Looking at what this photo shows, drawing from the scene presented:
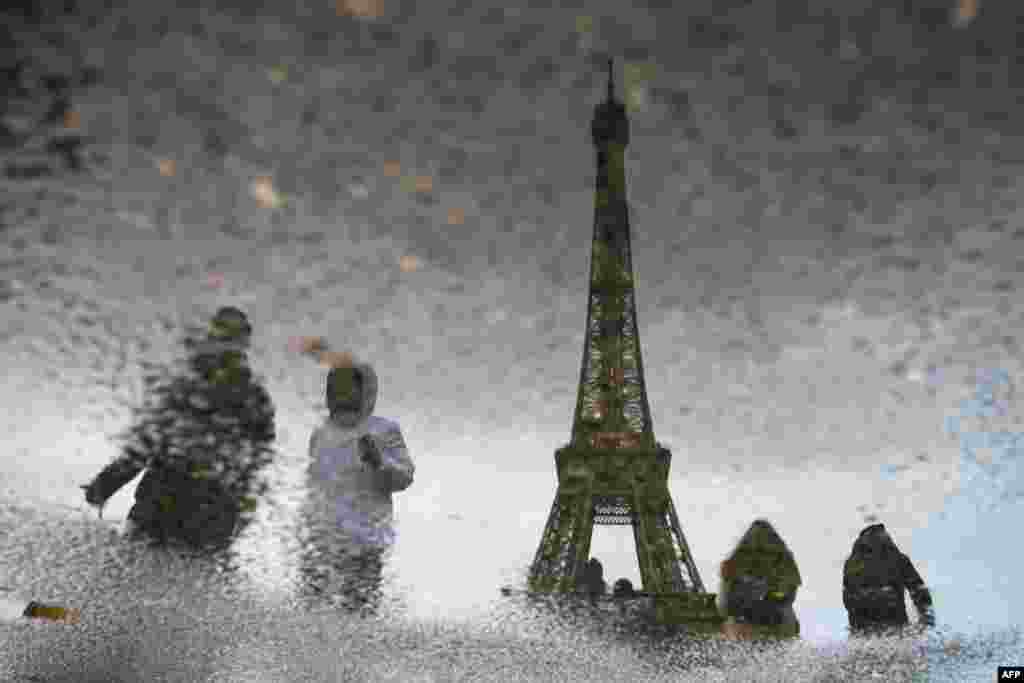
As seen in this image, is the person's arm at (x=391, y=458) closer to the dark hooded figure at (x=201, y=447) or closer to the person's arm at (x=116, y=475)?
the dark hooded figure at (x=201, y=447)

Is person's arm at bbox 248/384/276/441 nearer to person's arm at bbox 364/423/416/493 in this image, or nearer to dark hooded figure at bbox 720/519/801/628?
person's arm at bbox 364/423/416/493

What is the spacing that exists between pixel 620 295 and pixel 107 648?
2.19 meters

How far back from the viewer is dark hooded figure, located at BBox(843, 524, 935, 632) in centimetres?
461

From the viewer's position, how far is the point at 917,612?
478 centimetres

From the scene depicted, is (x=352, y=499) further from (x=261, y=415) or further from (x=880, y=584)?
(x=880, y=584)

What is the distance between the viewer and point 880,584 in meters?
4.66

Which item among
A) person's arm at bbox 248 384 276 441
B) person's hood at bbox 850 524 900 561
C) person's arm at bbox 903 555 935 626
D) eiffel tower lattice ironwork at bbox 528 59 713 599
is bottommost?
person's arm at bbox 903 555 935 626

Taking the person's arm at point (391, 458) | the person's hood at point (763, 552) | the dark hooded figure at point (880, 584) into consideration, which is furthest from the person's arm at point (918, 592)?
the person's arm at point (391, 458)

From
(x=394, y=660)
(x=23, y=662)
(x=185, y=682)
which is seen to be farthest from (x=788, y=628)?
(x=23, y=662)

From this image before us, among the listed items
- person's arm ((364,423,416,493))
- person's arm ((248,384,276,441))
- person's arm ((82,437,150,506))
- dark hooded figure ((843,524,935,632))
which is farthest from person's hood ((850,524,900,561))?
person's arm ((82,437,150,506))

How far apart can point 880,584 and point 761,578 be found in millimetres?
486

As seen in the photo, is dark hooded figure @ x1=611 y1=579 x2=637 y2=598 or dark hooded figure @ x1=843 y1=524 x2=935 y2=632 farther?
dark hooded figure @ x1=611 y1=579 x2=637 y2=598

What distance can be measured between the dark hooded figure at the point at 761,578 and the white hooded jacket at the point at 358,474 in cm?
151

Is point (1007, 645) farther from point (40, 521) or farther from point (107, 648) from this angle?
point (40, 521)
